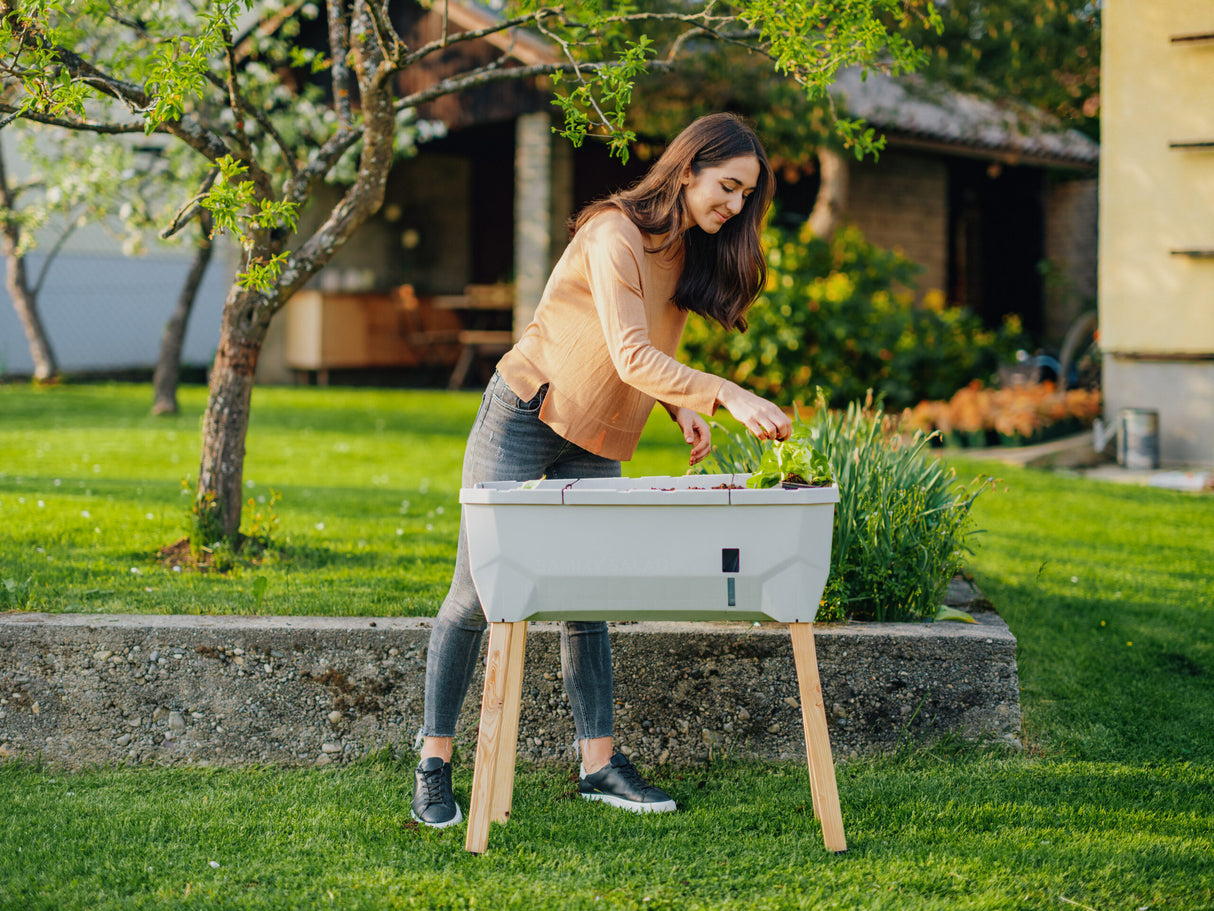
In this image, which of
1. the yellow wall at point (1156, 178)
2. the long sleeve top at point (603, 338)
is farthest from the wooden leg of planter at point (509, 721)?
the yellow wall at point (1156, 178)

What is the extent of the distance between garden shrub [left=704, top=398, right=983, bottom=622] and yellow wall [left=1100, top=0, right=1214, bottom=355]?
478 cm

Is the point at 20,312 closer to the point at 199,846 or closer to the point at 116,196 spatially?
the point at 116,196

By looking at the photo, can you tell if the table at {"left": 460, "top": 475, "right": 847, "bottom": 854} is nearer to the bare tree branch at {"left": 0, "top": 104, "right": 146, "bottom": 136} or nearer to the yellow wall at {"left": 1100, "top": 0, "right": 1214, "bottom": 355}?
the bare tree branch at {"left": 0, "top": 104, "right": 146, "bottom": 136}

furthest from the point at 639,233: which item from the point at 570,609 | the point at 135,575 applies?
the point at 135,575

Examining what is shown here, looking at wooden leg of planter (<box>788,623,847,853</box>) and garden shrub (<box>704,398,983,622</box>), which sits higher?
garden shrub (<box>704,398,983,622</box>)

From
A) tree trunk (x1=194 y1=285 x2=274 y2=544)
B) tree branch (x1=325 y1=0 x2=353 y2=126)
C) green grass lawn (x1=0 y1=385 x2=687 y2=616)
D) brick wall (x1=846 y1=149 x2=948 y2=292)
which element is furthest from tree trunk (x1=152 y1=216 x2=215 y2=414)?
brick wall (x1=846 y1=149 x2=948 y2=292)

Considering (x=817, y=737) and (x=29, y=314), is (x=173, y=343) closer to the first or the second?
(x=29, y=314)

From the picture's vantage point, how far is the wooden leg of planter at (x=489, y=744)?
2.50 m

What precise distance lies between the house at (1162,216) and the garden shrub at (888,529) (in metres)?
4.78

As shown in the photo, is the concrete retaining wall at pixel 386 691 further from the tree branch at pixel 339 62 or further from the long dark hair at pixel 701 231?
the tree branch at pixel 339 62

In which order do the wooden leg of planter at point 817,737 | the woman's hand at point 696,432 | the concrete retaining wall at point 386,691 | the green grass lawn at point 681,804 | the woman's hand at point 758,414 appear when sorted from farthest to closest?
the concrete retaining wall at point 386,691, the woman's hand at point 696,432, the wooden leg of planter at point 817,737, the green grass lawn at point 681,804, the woman's hand at point 758,414

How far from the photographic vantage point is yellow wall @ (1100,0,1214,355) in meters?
7.46

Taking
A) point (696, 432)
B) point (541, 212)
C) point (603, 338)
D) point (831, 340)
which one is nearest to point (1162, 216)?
point (831, 340)

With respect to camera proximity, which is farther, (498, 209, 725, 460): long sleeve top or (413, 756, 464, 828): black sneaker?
(413, 756, 464, 828): black sneaker
